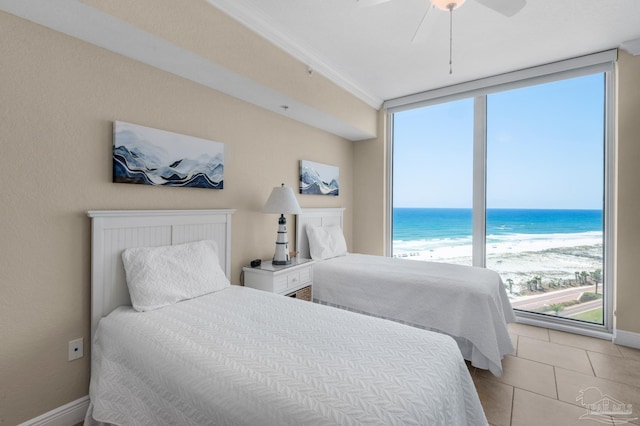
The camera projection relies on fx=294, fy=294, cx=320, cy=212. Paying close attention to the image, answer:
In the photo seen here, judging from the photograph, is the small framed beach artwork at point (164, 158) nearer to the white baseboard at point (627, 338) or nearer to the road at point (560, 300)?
the road at point (560, 300)

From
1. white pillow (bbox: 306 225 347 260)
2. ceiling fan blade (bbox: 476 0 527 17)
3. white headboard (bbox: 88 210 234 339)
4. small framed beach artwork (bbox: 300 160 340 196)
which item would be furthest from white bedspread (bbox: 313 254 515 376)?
ceiling fan blade (bbox: 476 0 527 17)

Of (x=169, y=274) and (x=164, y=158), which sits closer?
(x=169, y=274)

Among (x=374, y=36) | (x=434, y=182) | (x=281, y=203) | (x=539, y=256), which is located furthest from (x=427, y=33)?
(x=539, y=256)

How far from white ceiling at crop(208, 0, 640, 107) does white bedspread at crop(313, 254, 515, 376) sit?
189 centimetres

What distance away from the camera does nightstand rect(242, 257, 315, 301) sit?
2.59 m

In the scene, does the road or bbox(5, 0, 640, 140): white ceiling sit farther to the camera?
the road

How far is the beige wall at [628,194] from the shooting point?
8.80 ft

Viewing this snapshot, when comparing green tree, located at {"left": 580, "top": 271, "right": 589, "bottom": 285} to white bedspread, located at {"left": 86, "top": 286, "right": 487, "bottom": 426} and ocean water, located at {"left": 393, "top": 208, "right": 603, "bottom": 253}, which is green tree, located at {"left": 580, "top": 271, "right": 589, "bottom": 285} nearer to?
ocean water, located at {"left": 393, "top": 208, "right": 603, "bottom": 253}

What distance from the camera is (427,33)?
1991 mm

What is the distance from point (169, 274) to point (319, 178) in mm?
2238

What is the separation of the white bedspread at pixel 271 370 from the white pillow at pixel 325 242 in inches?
60.5

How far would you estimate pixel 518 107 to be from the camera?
11.5ft

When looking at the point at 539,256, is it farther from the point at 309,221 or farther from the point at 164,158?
the point at 164,158

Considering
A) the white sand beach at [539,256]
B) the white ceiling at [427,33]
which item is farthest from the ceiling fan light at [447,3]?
the white sand beach at [539,256]
